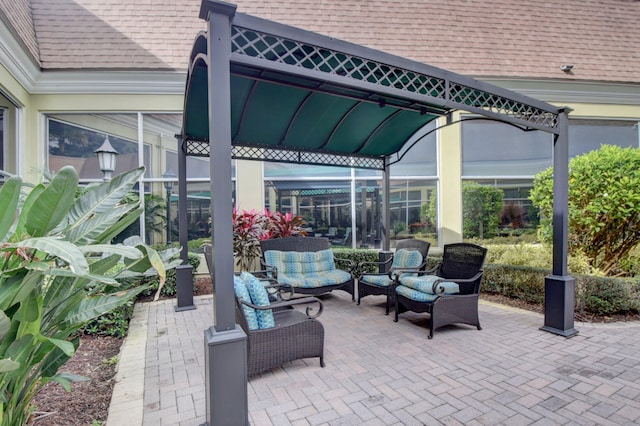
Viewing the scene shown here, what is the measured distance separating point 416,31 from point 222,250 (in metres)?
8.63

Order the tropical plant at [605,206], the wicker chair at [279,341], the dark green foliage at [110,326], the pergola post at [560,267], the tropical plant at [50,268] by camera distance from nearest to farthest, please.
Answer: the tropical plant at [50,268], the wicker chair at [279,341], the pergola post at [560,267], the dark green foliage at [110,326], the tropical plant at [605,206]

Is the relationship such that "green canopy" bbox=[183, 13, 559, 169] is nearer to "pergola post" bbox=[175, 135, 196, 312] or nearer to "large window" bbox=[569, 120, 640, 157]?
"pergola post" bbox=[175, 135, 196, 312]

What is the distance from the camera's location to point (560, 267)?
4.07m

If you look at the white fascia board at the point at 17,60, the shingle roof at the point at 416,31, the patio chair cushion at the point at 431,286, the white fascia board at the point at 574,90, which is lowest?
the patio chair cushion at the point at 431,286

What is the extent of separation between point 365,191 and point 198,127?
4721 mm

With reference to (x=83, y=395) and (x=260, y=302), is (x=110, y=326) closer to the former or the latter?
(x=83, y=395)

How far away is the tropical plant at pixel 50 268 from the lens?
144 cm

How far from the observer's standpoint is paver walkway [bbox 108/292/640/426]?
2.42 meters

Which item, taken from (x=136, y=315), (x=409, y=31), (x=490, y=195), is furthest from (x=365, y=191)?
(x=136, y=315)

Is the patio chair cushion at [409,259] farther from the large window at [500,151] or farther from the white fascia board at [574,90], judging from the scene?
the white fascia board at [574,90]

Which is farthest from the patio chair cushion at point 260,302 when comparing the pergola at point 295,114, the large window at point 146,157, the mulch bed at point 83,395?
the large window at point 146,157

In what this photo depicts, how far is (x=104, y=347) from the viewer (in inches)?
151

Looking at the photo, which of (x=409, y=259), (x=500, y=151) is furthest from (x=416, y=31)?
(x=409, y=259)

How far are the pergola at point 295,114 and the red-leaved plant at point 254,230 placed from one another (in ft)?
4.66
